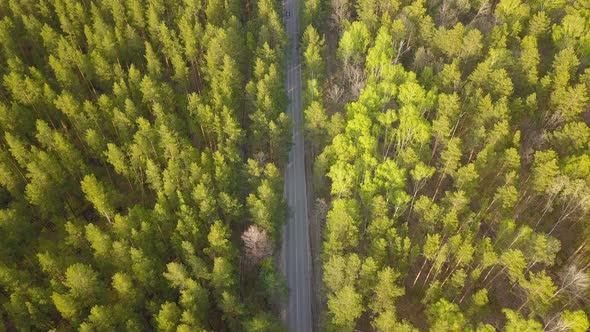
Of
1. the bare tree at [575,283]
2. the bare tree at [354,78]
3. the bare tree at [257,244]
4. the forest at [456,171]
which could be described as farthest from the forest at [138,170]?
the bare tree at [575,283]

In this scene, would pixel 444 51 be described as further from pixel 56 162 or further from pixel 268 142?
pixel 56 162

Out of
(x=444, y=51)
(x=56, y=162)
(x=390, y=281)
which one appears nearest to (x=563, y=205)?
(x=390, y=281)

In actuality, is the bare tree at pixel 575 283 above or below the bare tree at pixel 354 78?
below

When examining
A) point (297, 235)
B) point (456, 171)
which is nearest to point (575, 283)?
point (456, 171)

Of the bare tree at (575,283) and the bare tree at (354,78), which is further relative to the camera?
the bare tree at (354,78)

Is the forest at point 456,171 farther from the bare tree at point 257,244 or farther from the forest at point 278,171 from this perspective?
the bare tree at point 257,244

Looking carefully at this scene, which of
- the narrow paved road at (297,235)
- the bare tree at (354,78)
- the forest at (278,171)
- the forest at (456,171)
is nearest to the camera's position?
the forest at (278,171)

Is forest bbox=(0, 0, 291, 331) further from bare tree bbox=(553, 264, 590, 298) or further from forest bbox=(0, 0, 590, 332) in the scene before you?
bare tree bbox=(553, 264, 590, 298)
